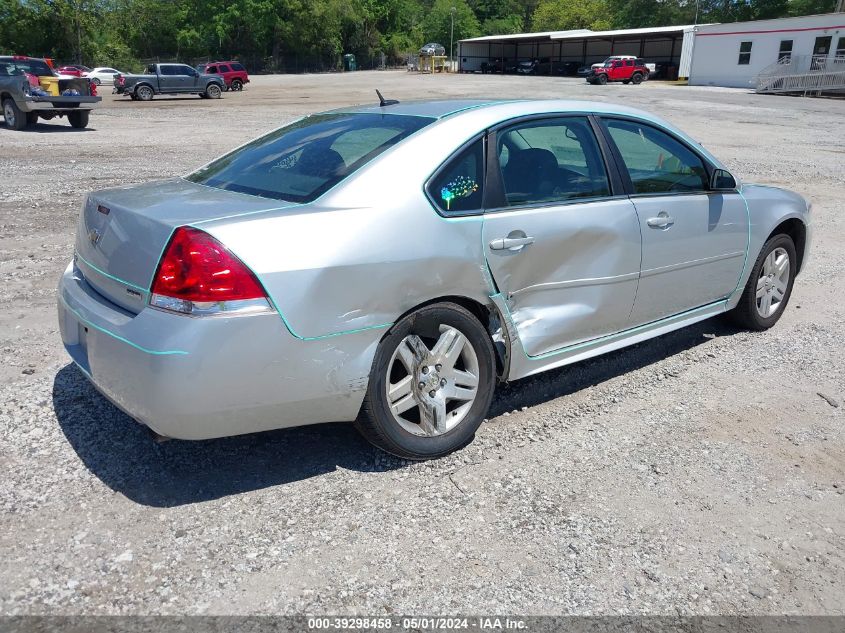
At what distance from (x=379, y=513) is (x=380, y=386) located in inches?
21.3

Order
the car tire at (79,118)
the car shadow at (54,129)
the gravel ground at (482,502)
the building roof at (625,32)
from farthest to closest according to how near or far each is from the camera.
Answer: the building roof at (625,32)
the car tire at (79,118)
the car shadow at (54,129)
the gravel ground at (482,502)

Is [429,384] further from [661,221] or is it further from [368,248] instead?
[661,221]

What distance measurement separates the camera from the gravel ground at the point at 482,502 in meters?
2.71

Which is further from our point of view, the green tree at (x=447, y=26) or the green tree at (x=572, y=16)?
the green tree at (x=447, y=26)

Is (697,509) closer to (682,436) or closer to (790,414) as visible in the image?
(682,436)

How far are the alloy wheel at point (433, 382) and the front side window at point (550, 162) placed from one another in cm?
80

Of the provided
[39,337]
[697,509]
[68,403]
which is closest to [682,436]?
[697,509]

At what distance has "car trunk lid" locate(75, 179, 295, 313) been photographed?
306cm

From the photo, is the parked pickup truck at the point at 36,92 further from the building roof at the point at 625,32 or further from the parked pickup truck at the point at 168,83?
the building roof at the point at 625,32

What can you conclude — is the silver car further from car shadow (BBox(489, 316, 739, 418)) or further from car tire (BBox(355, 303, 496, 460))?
car shadow (BBox(489, 316, 739, 418))

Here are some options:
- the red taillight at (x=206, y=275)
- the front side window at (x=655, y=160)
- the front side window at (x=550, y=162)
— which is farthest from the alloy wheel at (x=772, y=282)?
the red taillight at (x=206, y=275)

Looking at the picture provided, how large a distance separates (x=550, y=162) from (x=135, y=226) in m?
2.17

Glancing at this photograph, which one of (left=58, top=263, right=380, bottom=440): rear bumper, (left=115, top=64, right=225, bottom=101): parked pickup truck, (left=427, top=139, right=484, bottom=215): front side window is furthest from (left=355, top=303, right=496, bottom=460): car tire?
(left=115, top=64, right=225, bottom=101): parked pickup truck

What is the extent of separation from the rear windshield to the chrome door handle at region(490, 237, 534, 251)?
67 cm
